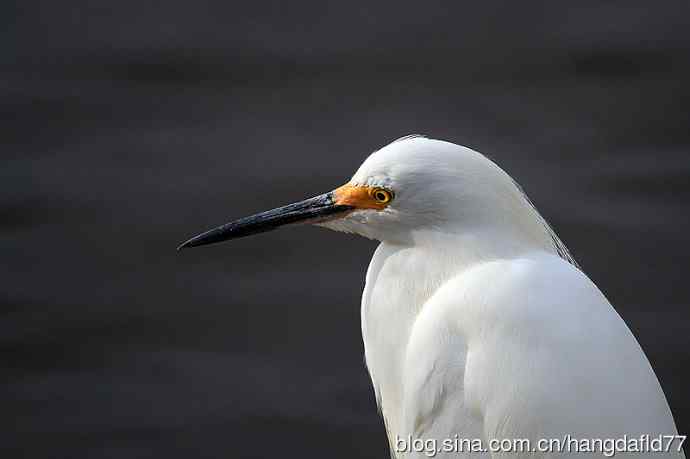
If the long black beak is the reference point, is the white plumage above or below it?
below

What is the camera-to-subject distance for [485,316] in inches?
71.6

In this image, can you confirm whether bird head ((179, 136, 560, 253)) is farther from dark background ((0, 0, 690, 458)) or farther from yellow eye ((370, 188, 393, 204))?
dark background ((0, 0, 690, 458))

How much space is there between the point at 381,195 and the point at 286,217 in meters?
0.20

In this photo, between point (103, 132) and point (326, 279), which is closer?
point (326, 279)

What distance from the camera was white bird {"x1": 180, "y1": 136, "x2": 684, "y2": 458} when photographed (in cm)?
176

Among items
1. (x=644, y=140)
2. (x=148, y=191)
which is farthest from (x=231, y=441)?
(x=644, y=140)

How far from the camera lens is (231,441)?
278cm

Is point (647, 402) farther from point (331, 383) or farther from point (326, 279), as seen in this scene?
point (326, 279)

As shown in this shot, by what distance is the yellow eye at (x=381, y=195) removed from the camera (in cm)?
186

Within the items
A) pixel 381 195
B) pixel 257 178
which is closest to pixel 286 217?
pixel 381 195

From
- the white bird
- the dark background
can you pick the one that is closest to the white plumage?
the white bird

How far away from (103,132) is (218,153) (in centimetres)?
36

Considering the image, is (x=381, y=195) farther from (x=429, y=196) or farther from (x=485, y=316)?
(x=485, y=316)

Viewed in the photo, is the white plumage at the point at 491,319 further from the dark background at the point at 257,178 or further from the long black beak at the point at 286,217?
the dark background at the point at 257,178
